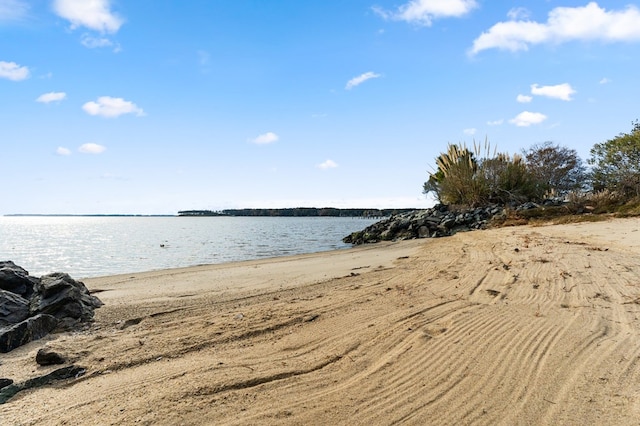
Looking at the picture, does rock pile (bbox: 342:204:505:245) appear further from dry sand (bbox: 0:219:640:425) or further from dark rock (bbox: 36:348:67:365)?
dark rock (bbox: 36:348:67:365)

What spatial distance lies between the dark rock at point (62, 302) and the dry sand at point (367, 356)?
14.2 inches

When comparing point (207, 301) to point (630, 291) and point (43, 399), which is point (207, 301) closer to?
point (43, 399)

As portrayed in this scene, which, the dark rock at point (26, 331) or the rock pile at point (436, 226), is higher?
the rock pile at point (436, 226)

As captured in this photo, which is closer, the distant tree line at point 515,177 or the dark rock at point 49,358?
the dark rock at point 49,358

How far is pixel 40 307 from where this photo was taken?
5.77 meters

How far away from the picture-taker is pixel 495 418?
9.12ft

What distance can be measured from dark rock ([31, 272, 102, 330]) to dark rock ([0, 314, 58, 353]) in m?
0.26

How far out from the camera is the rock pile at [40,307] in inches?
191

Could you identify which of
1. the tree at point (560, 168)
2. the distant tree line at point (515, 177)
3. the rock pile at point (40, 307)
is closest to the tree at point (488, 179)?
the distant tree line at point (515, 177)

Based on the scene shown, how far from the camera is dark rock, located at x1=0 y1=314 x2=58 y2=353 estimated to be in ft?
14.7

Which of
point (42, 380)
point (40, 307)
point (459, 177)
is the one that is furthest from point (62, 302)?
point (459, 177)

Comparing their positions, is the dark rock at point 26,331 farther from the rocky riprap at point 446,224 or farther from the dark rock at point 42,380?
the rocky riprap at point 446,224

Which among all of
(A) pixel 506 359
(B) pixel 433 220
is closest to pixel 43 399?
(A) pixel 506 359

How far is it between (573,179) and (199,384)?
136 feet
